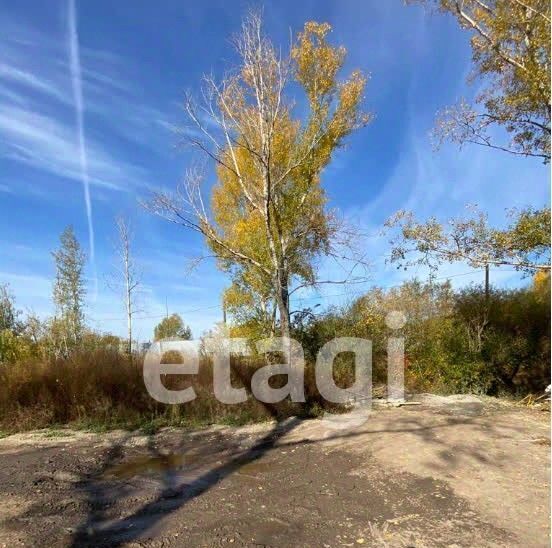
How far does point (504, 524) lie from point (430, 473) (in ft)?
4.63

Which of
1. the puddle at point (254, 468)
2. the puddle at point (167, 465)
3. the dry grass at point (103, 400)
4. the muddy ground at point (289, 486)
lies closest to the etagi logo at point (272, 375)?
the dry grass at point (103, 400)

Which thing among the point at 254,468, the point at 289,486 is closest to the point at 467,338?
the point at 254,468

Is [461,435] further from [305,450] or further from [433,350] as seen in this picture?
[433,350]

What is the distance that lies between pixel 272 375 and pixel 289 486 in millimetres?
4827

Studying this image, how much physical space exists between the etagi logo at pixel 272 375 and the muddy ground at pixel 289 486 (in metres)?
1.21

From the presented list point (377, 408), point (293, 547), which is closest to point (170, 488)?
point (293, 547)

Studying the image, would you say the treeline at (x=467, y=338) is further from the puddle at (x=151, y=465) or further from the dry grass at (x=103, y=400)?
the puddle at (x=151, y=465)

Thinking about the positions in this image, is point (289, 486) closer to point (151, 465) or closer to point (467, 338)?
point (151, 465)

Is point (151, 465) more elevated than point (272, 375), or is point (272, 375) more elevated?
point (272, 375)

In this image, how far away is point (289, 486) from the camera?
4891mm

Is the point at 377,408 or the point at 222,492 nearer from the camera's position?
the point at 222,492

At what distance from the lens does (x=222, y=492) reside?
185 inches

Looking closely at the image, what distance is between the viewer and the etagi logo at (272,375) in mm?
9195

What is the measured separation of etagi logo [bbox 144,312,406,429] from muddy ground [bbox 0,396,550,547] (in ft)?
3.96
